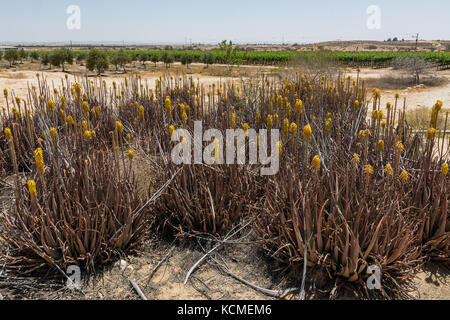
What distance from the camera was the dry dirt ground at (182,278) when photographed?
88.5 inches

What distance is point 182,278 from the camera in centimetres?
242

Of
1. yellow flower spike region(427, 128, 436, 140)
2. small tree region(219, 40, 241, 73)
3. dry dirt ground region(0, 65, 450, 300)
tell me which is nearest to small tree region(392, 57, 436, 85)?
small tree region(219, 40, 241, 73)

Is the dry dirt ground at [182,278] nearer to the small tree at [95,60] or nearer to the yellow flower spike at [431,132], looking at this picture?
the yellow flower spike at [431,132]

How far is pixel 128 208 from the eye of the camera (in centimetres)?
254

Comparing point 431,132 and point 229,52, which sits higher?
point 229,52

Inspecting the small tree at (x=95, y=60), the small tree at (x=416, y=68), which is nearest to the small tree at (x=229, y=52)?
the small tree at (x=416, y=68)

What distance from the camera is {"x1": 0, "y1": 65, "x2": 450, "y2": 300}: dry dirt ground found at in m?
2.25

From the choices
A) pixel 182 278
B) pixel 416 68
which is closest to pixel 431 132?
pixel 182 278

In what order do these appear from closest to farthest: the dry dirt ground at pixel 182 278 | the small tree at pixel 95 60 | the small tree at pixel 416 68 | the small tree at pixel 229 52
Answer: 1. the dry dirt ground at pixel 182 278
2. the small tree at pixel 229 52
3. the small tree at pixel 416 68
4. the small tree at pixel 95 60

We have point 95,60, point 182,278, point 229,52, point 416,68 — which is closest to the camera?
point 182,278

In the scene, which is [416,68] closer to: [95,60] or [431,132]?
[431,132]
